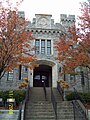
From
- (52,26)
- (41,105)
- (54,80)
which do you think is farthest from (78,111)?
(52,26)

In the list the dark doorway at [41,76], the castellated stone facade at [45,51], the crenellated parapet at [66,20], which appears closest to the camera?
the castellated stone facade at [45,51]

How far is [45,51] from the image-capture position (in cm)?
2358

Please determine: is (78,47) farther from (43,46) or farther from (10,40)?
(43,46)

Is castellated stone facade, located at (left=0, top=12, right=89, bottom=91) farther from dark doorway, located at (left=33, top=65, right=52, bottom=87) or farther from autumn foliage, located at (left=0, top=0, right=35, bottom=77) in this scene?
autumn foliage, located at (left=0, top=0, right=35, bottom=77)

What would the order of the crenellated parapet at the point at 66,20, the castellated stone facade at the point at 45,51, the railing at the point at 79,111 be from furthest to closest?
the crenellated parapet at the point at 66,20
the castellated stone facade at the point at 45,51
the railing at the point at 79,111

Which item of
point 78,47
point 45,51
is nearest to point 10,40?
point 78,47

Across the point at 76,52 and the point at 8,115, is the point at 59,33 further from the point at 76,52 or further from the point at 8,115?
the point at 8,115

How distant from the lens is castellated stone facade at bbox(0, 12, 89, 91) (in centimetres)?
2233

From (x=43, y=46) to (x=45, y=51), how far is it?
0.82 meters

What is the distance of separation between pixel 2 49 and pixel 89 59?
21.1ft

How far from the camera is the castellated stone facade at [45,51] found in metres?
22.3

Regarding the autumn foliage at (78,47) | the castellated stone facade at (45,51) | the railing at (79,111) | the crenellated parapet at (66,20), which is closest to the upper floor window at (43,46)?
the castellated stone facade at (45,51)

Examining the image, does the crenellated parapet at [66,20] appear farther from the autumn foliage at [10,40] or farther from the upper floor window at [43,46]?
the autumn foliage at [10,40]

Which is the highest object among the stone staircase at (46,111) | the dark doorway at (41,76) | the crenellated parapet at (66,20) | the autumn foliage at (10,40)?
the crenellated parapet at (66,20)
